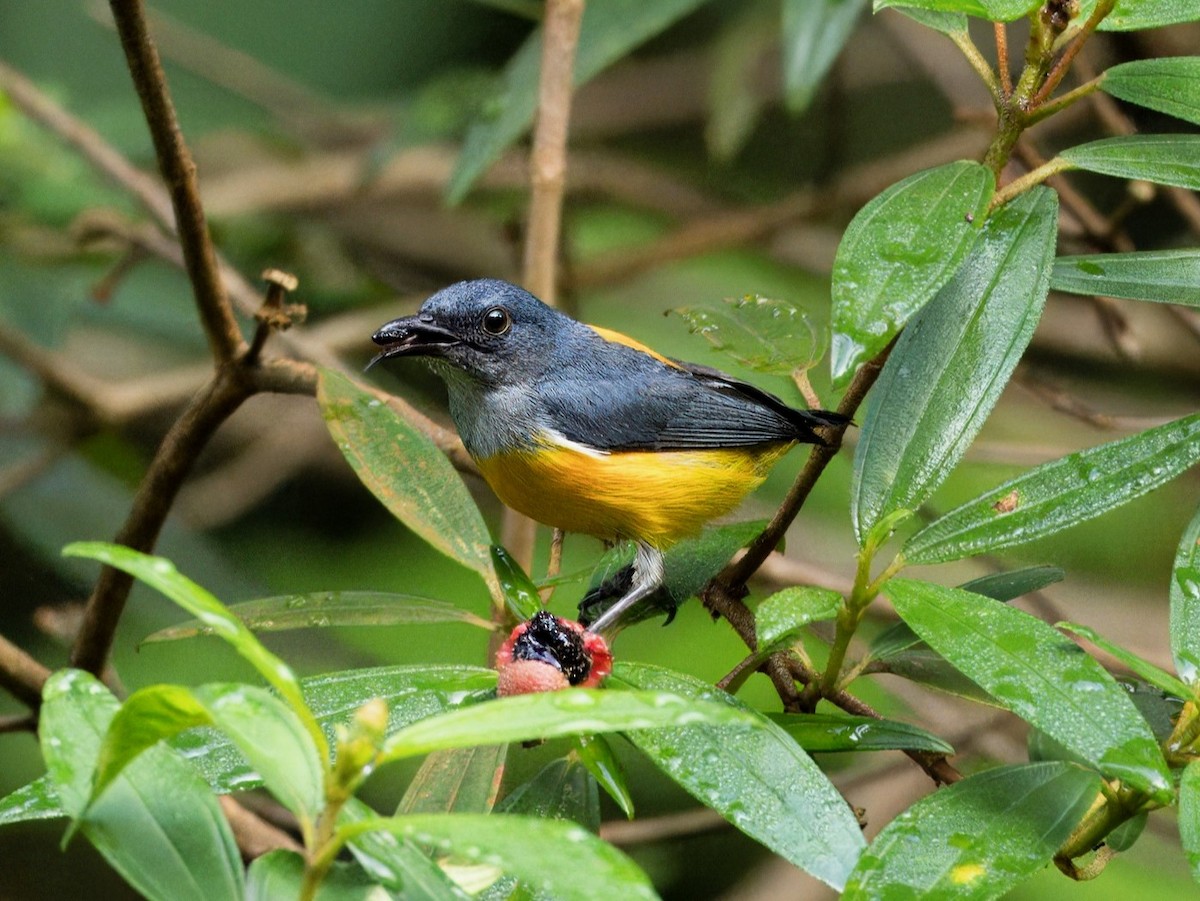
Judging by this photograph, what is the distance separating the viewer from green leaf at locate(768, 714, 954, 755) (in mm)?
1305

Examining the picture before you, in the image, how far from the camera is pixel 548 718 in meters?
0.87

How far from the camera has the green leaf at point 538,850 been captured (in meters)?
0.84

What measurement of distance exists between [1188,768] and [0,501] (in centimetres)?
342

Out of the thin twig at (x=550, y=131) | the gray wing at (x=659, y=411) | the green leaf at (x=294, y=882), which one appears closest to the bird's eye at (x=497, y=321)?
the gray wing at (x=659, y=411)

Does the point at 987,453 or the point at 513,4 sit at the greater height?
the point at 513,4

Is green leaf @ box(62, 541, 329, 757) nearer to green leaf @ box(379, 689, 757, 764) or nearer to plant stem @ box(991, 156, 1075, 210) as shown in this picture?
green leaf @ box(379, 689, 757, 764)

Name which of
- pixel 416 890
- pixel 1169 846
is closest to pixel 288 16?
pixel 1169 846

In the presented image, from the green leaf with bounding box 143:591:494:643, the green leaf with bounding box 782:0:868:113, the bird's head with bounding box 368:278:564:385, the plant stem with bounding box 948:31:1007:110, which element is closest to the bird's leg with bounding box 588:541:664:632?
the green leaf with bounding box 143:591:494:643

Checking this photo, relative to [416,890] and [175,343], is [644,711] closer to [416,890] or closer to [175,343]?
[416,890]

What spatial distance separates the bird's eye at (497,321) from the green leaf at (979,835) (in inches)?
53.7

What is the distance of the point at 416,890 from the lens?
0.94 m

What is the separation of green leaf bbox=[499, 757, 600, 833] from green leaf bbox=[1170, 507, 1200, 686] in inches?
25.5

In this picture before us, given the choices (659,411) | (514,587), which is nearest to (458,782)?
(514,587)

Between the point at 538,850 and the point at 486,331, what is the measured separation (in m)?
1.60
